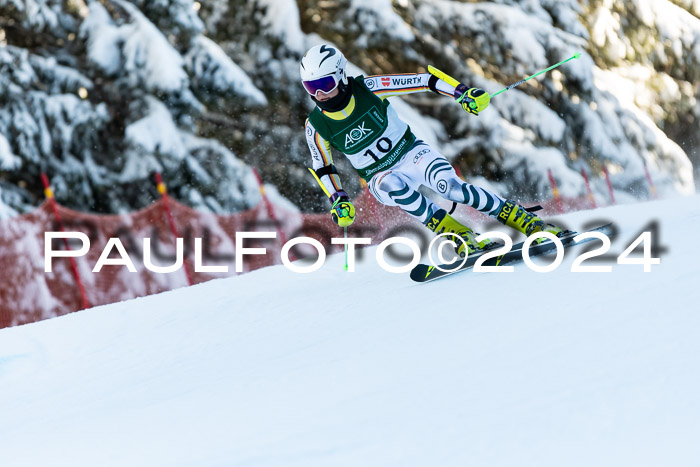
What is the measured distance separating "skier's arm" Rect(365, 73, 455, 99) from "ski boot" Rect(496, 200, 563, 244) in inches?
31.1

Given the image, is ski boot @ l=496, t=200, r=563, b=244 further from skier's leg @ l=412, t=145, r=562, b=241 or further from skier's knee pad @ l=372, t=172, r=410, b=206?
skier's knee pad @ l=372, t=172, r=410, b=206

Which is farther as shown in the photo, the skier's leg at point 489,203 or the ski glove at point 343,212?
the ski glove at point 343,212

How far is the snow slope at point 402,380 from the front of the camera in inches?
84.0

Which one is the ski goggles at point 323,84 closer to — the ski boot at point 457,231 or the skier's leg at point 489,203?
the skier's leg at point 489,203

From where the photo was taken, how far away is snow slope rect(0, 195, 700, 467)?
84.0 inches

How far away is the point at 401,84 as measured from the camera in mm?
5168

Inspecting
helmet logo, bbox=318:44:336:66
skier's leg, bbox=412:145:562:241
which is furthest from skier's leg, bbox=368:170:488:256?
helmet logo, bbox=318:44:336:66

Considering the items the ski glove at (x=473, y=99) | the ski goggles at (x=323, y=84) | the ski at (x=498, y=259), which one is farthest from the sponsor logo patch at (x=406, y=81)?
the ski at (x=498, y=259)

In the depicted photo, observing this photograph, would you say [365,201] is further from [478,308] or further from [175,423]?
[175,423]

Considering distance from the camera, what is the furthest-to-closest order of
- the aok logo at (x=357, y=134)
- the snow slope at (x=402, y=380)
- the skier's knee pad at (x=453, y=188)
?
1. the aok logo at (x=357, y=134)
2. the skier's knee pad at (x=453, y=188)
3. the snow slope at (x=402, y=380)

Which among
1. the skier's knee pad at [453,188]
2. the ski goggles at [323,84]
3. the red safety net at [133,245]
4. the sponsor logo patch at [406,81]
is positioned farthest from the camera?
the red safety net at [133,245]

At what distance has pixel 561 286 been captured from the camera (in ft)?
12.0

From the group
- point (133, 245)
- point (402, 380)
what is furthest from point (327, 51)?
point (133, 245)

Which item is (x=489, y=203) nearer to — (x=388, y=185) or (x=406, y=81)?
(x=388, y=185)
